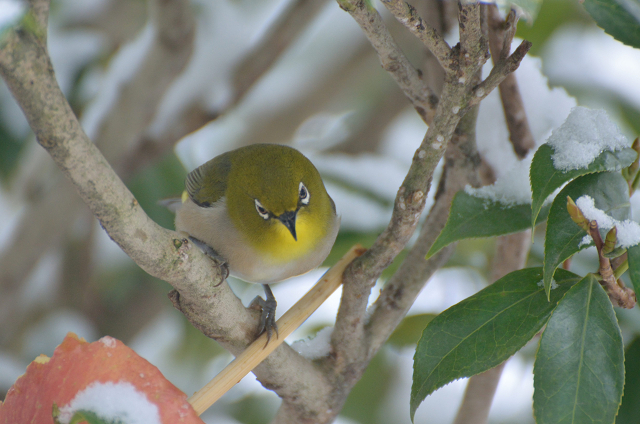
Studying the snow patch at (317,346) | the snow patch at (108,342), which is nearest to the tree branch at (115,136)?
the snow patch at (317,346)

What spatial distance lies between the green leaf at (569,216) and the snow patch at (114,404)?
58 cm

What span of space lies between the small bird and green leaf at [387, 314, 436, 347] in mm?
407

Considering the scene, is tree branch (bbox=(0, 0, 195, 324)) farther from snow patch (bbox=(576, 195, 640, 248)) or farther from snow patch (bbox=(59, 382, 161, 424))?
snow patch (bbox=(576, 195, 640, 248))

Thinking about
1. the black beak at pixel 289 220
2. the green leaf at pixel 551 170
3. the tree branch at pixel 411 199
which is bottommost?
the green leaf at pixel 551 170

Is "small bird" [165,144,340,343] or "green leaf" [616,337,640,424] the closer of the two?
"green leaf" [616,337,640,424]

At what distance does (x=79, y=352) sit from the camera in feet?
2.64

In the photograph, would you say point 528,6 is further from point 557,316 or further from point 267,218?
point 267,218

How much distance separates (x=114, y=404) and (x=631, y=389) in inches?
43.9

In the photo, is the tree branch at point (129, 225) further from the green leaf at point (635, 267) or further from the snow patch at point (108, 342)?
the green leaf at point (635, 267)

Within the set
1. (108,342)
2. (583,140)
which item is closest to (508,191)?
(583,140)

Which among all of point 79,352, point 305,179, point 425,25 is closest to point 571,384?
point 425,25

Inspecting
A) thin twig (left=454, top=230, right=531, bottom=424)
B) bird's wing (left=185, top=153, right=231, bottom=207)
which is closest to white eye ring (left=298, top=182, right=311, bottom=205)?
bird's wing (left=185, top=153, right=231, bottom=207)

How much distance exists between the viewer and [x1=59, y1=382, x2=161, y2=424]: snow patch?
760mm

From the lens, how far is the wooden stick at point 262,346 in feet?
2.94
